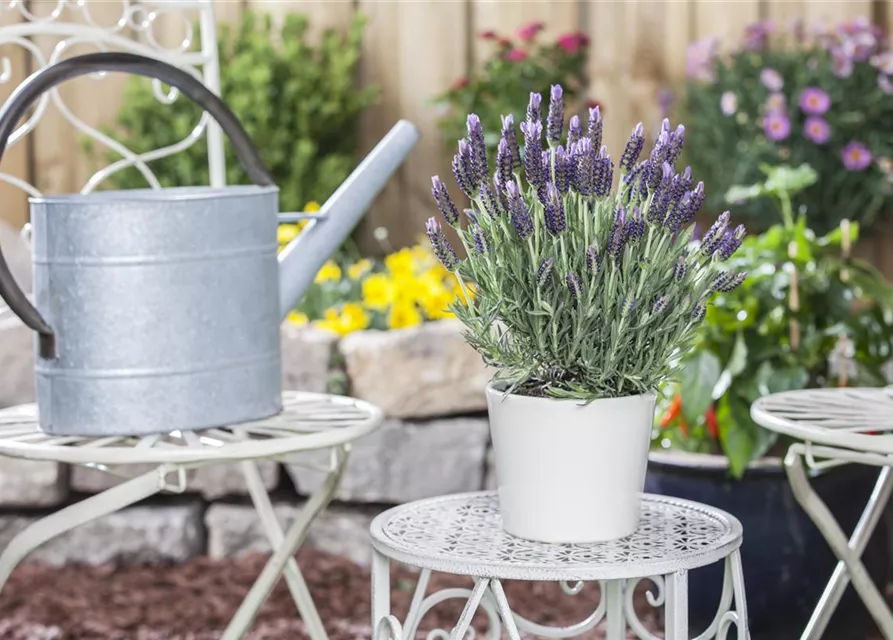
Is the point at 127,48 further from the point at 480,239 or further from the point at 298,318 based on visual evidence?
the point at 480,239

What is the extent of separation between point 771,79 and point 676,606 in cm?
258

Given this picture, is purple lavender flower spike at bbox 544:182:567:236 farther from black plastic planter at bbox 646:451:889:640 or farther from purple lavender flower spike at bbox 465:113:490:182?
black plastic planter at bbox 646:451:889:640

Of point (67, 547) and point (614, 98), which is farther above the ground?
point (614, 98)

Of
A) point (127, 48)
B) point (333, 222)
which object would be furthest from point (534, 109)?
point (127, 48)

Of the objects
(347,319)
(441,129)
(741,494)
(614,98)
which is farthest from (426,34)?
(741,494)

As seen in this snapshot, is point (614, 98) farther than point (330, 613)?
Yes

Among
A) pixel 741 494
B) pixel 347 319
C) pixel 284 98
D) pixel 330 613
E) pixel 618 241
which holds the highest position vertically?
pixel 284 98

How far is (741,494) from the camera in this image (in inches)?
81.2

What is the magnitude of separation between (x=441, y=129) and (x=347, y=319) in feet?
3.62

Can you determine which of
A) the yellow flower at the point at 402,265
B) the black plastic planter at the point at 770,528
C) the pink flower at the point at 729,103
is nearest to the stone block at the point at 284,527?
the yellow flower at the point at 402,265

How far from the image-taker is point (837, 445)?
146 centimetres

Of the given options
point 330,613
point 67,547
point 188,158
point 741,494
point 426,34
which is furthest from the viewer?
point 426,34

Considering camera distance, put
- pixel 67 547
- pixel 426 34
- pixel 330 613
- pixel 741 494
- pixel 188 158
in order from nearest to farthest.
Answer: pixel 741 494
pixel 330 613
pixel 67 547
pixel 188 158
pixel 426 34

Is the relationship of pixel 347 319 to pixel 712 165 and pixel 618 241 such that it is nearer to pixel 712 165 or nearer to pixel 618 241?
pixel 712 165
